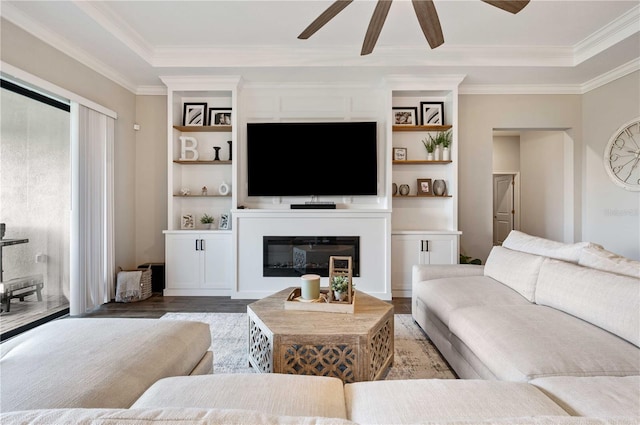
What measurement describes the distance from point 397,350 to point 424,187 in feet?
7.87

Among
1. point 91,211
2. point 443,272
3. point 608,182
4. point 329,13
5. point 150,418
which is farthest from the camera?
point 608,182

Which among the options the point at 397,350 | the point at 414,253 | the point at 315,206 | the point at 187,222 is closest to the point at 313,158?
the point at 315,206

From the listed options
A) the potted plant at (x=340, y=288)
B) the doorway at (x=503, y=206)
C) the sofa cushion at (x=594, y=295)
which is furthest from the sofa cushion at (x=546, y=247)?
the doorway at (x=503, y=206)

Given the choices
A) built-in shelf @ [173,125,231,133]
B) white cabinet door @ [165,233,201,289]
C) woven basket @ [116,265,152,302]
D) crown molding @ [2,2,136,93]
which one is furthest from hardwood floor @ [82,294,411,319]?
crown molding @ [2,2,136,93]

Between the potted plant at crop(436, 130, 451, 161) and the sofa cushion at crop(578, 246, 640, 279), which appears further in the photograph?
the potted plant at crop(436, 130, 451, 161)

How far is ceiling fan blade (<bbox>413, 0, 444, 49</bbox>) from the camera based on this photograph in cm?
187

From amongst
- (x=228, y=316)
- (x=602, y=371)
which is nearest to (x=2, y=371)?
(x=228, y=316)

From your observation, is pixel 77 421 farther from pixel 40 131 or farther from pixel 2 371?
pixel 40 131

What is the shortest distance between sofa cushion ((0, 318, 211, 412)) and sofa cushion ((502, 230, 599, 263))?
2.42 meters

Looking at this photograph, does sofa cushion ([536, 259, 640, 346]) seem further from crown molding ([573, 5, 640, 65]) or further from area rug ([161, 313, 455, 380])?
crown molding ([573, 5, 640, 65])

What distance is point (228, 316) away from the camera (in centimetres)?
317

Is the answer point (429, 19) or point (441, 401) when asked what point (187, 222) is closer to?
point (429, 19)

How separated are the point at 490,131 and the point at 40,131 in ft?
16.8

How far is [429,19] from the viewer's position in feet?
6.59
